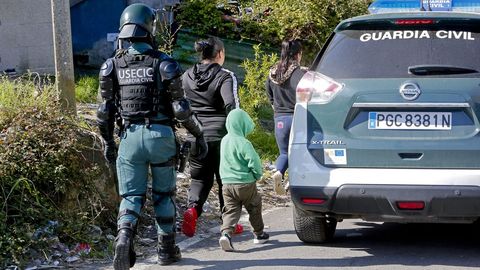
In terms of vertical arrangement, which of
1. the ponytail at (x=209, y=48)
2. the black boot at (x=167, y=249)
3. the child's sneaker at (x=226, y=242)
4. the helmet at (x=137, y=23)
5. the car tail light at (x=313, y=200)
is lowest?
the child's sneaker at (x=226, y=242)

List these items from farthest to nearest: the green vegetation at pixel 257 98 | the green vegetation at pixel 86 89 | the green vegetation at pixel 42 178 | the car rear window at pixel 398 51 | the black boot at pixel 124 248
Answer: the green vegetation at pixel 86 89 < the green vegetation at pixel 257 98 < the green vegetation at pixel 42 178 < the car rear window at pixel 398 51 < the black boot at pixel 124 248

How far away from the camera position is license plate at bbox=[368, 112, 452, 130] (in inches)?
230

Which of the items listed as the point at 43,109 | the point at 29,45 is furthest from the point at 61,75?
the point at 29,45

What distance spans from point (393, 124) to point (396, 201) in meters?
0.56

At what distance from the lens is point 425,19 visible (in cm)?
618

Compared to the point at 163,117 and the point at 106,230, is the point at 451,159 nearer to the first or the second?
the point at 163,117

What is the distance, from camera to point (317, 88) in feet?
20.3

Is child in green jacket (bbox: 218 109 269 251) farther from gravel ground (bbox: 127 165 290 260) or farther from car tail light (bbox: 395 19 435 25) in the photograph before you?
car tail light (bbox: 395 19 435 25)

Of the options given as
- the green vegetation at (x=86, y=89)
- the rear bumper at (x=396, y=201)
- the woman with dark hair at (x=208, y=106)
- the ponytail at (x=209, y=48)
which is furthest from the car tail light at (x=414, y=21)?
the green vegetation at (x=86, y=89)

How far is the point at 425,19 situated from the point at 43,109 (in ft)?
10.6

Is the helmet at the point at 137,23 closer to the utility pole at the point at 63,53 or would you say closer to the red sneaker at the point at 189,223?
the utility pole at the point at 63,53

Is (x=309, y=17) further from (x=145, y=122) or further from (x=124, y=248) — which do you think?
(x=124, y=248)

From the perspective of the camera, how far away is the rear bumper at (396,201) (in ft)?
18.8

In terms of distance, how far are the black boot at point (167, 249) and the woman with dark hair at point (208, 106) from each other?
948 mm
